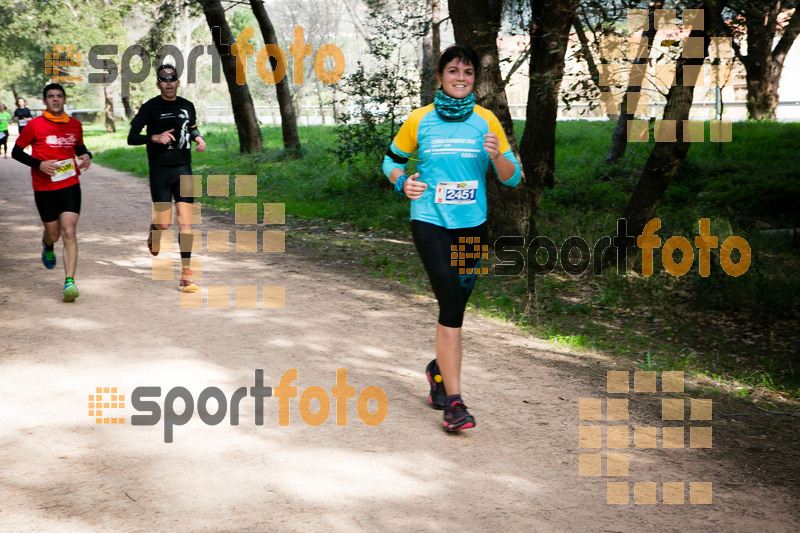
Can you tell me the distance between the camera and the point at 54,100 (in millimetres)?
7305

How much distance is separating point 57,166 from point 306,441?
461 centimetres

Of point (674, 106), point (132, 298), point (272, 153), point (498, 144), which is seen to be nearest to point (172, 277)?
point (132, 298)

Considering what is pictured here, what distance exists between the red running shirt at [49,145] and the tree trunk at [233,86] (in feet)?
48.9

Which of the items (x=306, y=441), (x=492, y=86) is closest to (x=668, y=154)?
(x=492, y=86)

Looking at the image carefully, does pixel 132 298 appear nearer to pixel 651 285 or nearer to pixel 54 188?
pixel 54 188

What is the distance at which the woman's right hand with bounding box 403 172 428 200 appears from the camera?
14.9 feet

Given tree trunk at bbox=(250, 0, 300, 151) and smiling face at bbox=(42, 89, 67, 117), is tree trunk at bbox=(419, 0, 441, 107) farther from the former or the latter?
smiling face at bbox=(42, 89, 67, 117)

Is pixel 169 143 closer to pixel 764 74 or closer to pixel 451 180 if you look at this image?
pixel 451 180

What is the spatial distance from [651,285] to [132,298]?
617cm

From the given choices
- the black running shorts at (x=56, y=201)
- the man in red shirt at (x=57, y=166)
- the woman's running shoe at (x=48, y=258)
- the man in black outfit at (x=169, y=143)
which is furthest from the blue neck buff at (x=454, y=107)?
the woman's running shoe at (x=48, y=258)

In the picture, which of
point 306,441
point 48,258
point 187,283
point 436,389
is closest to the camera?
point 306,441

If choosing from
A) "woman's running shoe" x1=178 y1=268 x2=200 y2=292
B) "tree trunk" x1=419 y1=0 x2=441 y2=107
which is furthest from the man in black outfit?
"tree trunk" x1=419 y1=0 x2=441 y2=107

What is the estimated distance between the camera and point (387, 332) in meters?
7.13

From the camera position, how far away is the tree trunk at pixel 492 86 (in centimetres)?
1030
